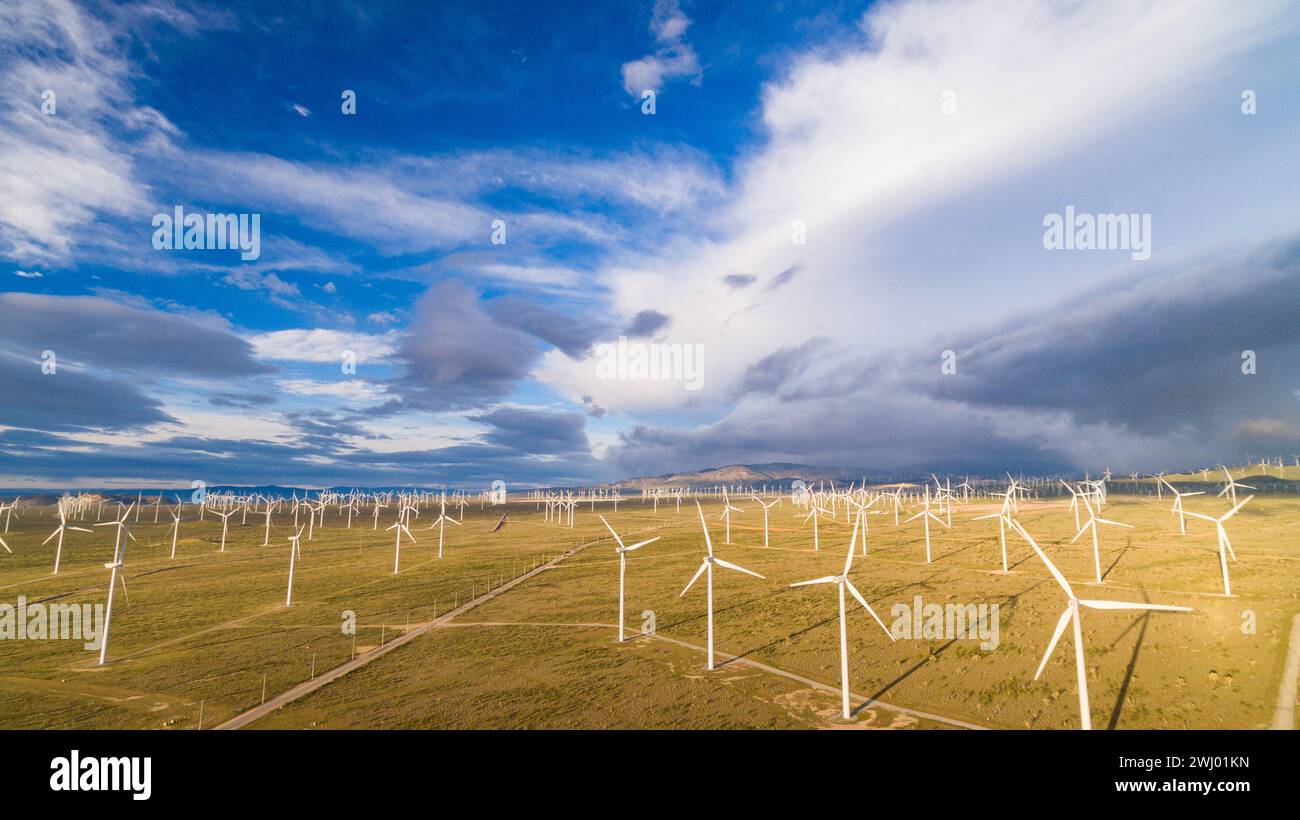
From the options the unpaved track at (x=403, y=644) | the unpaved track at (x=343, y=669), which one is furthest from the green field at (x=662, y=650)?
the unpaved track at (x=343, y=669)

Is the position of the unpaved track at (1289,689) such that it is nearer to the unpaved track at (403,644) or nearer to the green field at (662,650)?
the green field at (662,650)

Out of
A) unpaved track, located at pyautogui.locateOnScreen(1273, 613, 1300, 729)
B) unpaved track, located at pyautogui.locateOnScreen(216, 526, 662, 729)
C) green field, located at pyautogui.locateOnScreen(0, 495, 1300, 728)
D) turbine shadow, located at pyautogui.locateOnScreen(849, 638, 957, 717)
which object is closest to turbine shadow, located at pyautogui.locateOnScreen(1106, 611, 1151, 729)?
green field, located at pyautogui.locateOnScreen(0, 495, 1300, 728)

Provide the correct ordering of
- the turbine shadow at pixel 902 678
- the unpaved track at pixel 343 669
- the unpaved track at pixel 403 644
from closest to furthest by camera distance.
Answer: the unpaved track at pixel 403 644, the unpaved track at pixel 343 669, the turbine shadow at pixel 902 678

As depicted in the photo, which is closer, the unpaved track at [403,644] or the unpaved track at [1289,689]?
the unpaved track at [1289,689]

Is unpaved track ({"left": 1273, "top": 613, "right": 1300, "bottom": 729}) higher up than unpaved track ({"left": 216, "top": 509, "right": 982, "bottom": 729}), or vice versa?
unpaved track ({"left": 1273, "top": 613, "right": 1300, "bottom": 729})

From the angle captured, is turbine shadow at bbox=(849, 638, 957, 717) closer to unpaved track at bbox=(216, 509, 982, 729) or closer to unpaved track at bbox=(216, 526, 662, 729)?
A: unpaved track at bbox=(216, 509, 982, 729)

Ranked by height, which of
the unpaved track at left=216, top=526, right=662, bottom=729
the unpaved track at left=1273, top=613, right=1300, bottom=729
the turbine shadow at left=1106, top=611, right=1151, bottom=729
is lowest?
the unpaved track at left=216, top=526, right=662, bottom=729

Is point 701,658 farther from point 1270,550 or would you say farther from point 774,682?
point 1270,550
